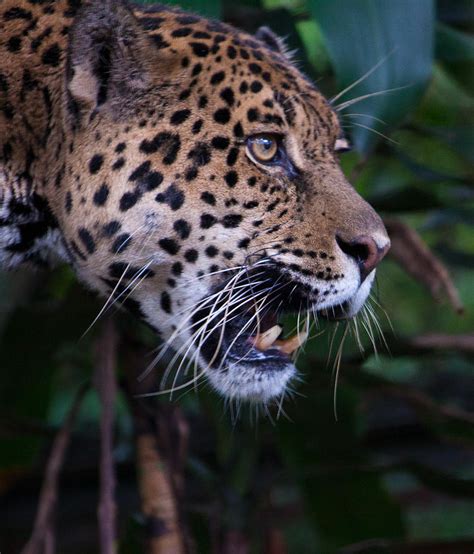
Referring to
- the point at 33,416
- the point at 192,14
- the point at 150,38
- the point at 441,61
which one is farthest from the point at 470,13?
the point at 33,416

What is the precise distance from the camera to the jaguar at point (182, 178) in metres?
1.83

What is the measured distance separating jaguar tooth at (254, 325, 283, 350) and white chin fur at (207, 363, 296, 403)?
0.05 meters

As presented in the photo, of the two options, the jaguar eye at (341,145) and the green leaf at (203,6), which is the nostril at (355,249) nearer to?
the jaguar eye at (341,145)

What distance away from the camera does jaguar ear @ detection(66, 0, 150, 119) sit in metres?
1.79

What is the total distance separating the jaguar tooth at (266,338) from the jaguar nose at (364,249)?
0.23 m

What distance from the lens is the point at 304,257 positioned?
1838mm

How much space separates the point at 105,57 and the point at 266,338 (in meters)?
0.65

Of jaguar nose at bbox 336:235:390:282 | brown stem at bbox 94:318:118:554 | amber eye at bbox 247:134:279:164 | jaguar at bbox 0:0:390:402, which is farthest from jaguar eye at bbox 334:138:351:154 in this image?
brown stem at bbox 94:318:118:554

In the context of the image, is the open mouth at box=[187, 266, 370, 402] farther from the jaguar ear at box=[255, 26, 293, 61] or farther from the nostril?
the jaguar ear at box=[255, 26, 293, 61]

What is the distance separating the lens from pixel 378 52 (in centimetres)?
224

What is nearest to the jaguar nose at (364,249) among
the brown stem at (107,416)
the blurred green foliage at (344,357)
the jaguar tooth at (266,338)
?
the jaguar tooth at (266,338)

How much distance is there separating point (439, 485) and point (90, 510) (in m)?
1.63

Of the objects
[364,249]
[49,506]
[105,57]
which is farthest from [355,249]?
[49,506]

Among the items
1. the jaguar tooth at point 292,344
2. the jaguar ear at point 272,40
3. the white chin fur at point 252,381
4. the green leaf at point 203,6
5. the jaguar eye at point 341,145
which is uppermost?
the green leaf at point 203,6
